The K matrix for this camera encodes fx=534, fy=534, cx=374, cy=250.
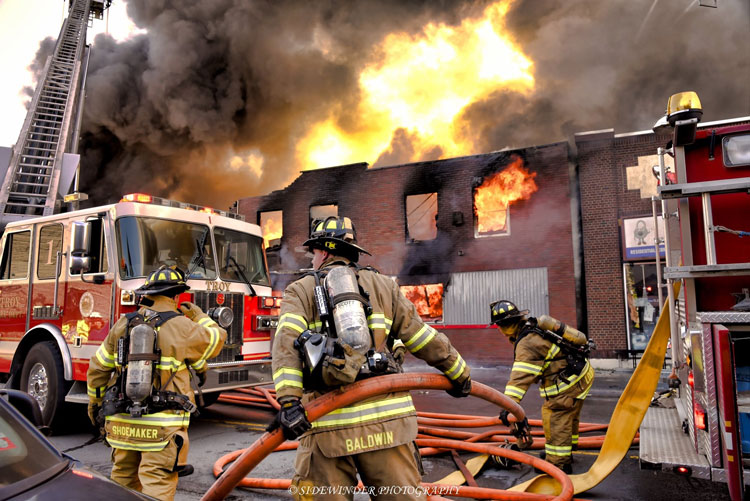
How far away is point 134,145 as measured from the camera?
→ 18.6 metres

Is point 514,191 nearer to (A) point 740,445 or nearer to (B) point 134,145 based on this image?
(A) point 740,445

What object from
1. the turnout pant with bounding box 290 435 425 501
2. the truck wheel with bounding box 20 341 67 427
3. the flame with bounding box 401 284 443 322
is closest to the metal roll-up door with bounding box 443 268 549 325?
the flame with bounding box 401 284 443 322

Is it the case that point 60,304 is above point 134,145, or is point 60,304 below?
below

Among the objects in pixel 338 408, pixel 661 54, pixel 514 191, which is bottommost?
pixel 338 408

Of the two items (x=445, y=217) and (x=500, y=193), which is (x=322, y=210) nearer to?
(x=445, y=217)

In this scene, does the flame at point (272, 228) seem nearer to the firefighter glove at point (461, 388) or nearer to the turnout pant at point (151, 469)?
the turnout pant at point (151, 469)

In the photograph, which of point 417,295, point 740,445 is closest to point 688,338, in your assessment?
point 740,445

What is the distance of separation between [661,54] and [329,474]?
1658cm

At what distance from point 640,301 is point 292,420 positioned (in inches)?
497

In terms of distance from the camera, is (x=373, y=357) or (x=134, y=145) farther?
(x=134, y=145)

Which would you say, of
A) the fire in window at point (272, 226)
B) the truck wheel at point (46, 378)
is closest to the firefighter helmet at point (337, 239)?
the truck wheel at point (46, 378)

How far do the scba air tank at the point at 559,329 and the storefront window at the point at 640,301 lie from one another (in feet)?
30.4

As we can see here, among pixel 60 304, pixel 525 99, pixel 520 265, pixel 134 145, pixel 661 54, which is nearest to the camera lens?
pixel 60 304

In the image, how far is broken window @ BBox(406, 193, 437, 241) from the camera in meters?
15.8
